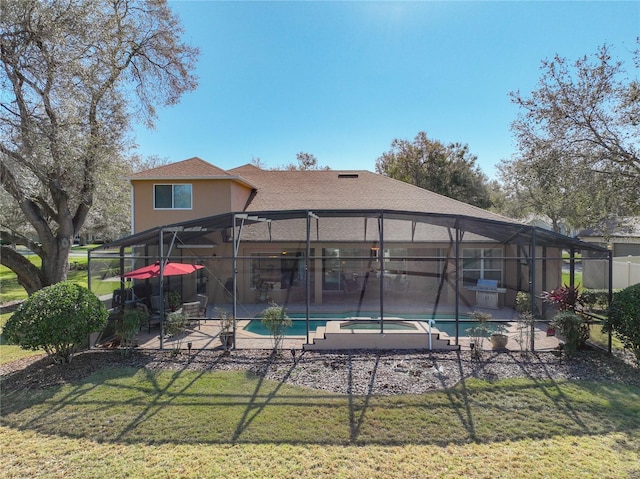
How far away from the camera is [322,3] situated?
39.2 ft

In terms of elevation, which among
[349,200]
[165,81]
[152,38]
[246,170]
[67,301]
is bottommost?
[67,301]

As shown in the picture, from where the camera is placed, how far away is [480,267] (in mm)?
14312

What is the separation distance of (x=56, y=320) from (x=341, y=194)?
12612 millimetres

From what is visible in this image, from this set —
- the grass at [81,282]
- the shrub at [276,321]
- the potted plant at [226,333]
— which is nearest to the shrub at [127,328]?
the grass at [81,282]

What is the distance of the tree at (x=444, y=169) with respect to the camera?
30.0 meters

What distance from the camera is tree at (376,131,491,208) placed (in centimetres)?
2995

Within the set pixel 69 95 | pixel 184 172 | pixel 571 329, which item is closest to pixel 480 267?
pixel 571 329

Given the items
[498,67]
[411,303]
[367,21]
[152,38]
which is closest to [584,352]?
[411,303]

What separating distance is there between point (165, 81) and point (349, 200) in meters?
9.32

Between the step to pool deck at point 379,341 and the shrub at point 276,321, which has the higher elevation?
the shrub at point 276,321

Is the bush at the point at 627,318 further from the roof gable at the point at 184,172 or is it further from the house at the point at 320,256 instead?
the roof gable at the point at 184,172

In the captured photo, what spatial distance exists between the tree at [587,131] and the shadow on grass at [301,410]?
7.74 meters

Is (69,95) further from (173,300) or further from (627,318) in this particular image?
(627,318)

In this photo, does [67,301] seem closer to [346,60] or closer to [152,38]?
[152,38]
